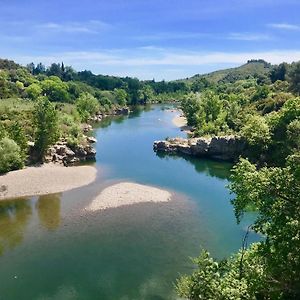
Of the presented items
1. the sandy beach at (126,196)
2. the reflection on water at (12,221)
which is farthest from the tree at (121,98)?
the reflection on water at (12,221)

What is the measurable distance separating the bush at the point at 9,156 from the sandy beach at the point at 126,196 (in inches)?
707

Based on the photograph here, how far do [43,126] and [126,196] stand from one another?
1032 inches

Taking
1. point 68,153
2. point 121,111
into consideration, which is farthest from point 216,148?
point 121,111

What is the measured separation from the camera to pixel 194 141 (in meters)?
91.4

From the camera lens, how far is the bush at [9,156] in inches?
2546

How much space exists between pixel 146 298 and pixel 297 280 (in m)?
17.6

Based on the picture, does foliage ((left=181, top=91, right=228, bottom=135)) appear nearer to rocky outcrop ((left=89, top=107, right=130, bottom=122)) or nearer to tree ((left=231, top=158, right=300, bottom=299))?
rocky outcrop ((left=89, top=107, right=130, bottom=122))

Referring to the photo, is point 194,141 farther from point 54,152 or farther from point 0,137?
point 0,137

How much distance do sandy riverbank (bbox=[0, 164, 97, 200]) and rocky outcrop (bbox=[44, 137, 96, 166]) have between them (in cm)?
361

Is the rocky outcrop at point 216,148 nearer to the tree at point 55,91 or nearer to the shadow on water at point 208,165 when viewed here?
the shadow on water at point 208,165

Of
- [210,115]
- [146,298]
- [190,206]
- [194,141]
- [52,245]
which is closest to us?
[146,298]

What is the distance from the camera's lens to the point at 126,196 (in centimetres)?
5691

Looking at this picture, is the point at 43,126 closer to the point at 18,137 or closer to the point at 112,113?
the point at 18,137

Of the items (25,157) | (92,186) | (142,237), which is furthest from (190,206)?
(25,157)
